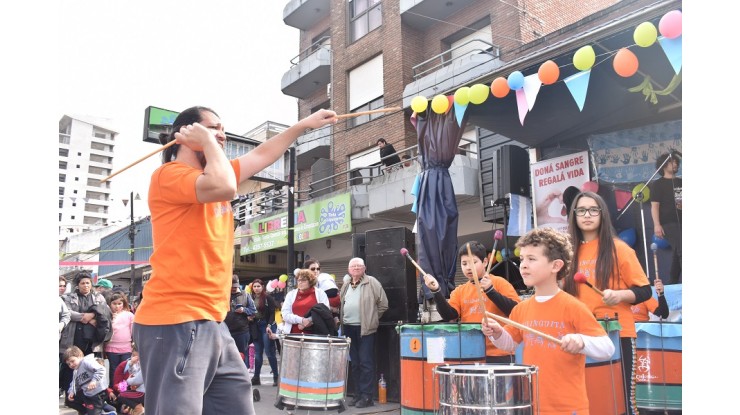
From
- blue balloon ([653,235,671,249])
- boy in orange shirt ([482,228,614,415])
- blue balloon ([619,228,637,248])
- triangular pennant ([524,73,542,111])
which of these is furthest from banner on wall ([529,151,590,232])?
boy in orange shirt ([482,228,614,415])

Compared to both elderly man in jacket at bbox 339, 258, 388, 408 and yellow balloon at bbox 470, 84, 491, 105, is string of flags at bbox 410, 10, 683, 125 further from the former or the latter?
elderly man in jacket at bbox 339, 258, 388, 408

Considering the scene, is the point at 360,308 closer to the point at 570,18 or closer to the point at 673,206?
the point at 673,206

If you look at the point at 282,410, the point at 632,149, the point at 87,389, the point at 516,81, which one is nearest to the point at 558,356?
the point at 516,81

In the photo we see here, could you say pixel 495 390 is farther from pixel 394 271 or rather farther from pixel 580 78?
pixel 394 271

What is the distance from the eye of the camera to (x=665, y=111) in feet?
27.0

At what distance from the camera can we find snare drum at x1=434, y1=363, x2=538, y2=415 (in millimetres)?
3000

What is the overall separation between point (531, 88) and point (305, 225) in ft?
43.9

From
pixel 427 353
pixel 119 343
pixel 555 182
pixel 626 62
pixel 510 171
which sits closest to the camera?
pixel 427 353

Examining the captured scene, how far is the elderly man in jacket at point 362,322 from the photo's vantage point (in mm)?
8062

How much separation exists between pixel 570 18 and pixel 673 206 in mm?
13400

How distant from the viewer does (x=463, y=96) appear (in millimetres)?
7250

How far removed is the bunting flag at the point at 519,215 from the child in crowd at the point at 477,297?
3845 mm

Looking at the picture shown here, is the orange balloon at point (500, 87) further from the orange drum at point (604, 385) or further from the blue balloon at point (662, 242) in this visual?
the orange drum at point (604, 385)

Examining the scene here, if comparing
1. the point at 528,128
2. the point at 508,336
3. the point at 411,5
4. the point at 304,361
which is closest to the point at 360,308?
the point at 304,361
